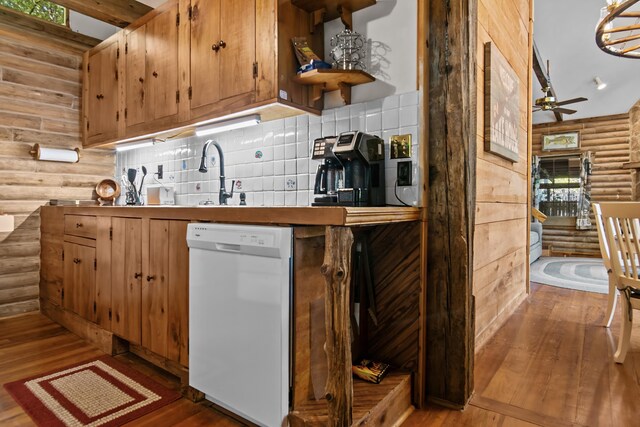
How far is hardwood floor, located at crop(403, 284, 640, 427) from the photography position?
163 centimetres

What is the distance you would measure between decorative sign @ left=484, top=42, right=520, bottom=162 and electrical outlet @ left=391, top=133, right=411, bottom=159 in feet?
2.84

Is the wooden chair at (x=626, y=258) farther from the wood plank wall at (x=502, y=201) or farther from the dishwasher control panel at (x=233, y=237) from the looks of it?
the dishwasher control panel at (x=233, y=237)

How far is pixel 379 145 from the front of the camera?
1.86m

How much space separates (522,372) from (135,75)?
341 cm

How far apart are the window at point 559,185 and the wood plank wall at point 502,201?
210 inches

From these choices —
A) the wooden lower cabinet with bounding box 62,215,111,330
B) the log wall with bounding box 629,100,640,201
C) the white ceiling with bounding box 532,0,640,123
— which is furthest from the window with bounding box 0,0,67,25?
the log wall with bounding box 629,100,640,201

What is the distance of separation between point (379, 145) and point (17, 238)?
3274 millimetres

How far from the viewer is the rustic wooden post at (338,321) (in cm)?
124

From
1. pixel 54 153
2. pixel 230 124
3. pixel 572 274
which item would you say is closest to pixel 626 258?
pixel 230 124

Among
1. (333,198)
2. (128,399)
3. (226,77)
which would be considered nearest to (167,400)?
(128,399)

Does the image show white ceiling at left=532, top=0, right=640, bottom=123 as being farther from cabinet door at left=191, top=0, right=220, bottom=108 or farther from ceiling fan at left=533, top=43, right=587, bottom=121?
cabinet door at left=191, top=0, right=220, bottom=108

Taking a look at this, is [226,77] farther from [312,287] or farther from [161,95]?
[312,287]

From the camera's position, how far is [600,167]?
7457 mm

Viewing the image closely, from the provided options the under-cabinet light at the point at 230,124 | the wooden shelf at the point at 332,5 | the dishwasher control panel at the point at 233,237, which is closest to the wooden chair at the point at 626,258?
the wooden shelf at the point at 332,5
